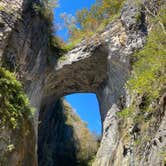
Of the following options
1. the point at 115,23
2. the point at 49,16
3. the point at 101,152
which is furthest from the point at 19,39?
the point at 101,152

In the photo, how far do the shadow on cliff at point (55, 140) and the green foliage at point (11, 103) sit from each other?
6.43m

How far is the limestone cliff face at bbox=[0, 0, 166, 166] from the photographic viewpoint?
11.7 metres

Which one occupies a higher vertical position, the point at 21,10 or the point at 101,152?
the point at 21,10

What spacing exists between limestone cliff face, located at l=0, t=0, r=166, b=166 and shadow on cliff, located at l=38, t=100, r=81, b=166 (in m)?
2.95

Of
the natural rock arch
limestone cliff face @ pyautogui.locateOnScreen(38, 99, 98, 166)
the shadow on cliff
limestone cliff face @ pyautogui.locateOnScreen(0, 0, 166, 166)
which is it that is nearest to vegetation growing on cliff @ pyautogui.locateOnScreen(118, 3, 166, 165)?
limestone cliff face @ pyautogui.locateOnScreen(0, 0, 166, 166)

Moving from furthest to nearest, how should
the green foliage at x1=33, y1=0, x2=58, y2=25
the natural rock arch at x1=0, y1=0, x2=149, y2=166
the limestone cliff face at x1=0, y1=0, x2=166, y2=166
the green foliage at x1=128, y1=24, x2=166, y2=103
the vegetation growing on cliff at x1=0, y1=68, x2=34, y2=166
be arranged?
1. the green foliage at x1=33, y1=0, x2=58, y2=25
2. the natural rock arch at x1=0, y1=0, x2=149, y2=166
3. the limestone cliff face at x1=0, y1=0, x2=166, y2=166
4. the vegetation growing on cliff at x1=0, y1=68, x2=34, y2=166
5. the green foliage at x1=128, y1=24, x2=166, y2=103

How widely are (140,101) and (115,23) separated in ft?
15.5

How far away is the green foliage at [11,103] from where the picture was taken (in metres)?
9.23

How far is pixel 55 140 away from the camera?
1767cm

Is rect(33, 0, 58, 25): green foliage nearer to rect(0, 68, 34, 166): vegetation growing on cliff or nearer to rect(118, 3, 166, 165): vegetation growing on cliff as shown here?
rect(0, 68, 34, 166): vegetation growing on cliff

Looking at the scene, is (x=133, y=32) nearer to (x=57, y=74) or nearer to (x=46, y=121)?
(x=57, y=74)

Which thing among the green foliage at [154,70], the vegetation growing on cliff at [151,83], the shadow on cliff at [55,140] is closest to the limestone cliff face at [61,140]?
the shadow on cliff at [55,140]

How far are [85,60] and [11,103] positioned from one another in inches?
175

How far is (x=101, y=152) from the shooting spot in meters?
12.4
